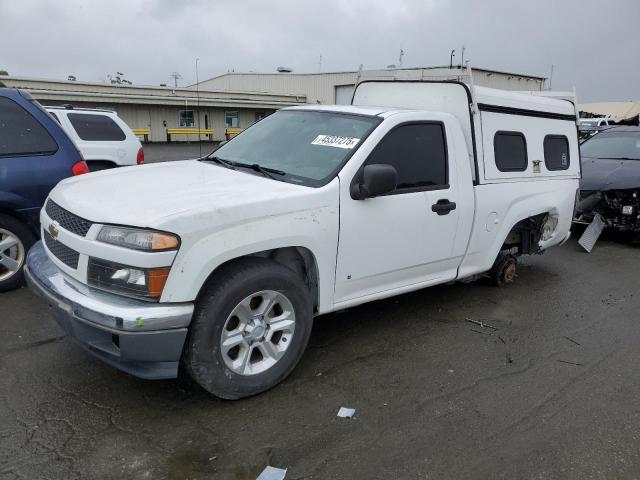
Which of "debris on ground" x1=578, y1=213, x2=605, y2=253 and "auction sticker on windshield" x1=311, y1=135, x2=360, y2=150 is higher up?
"auction sticker on windshield" x1=311, y1=135, x2=360, y2=150

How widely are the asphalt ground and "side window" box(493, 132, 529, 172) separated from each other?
58.3 inches

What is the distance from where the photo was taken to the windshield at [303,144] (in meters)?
3.79

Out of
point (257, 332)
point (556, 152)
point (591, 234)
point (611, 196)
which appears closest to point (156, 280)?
point (257, 332)

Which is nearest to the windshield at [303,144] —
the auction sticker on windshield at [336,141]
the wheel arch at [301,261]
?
the auction sticker on windshield at [336,141]

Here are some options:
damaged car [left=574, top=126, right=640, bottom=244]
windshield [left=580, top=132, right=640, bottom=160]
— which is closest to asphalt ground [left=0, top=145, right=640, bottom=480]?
damaged car [left=574, top=126, right=640, bottom=244]

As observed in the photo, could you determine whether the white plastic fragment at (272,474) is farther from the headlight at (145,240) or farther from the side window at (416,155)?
the side window at (416,155)

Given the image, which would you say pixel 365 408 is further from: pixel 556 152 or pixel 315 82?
pixel 315 82

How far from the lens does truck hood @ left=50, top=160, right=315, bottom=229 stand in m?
2.96

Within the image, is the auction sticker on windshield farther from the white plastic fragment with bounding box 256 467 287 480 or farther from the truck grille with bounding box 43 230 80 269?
the white plastic fragment with bounding box 256 467 287 480

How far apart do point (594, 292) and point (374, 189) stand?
3674 mm

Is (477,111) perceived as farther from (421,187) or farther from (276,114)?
(276,114)

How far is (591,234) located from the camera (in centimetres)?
→ 774

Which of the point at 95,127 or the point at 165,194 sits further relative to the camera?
the point at 95,127

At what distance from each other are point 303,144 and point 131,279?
183cm
